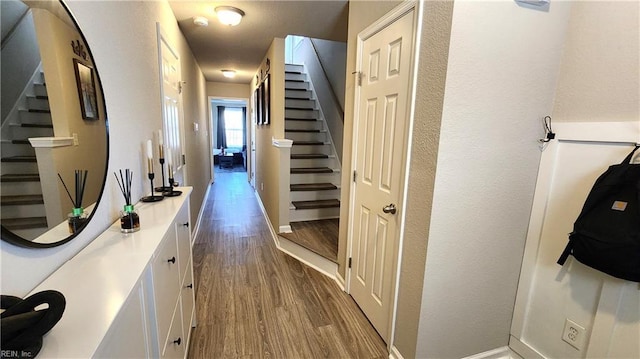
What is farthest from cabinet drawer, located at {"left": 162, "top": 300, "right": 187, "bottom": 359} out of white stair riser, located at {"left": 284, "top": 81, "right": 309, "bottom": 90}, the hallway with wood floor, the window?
the window

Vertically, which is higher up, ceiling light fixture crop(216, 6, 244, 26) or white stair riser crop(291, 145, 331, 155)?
ceiling light fixture crop(216, 6, 244, 26)

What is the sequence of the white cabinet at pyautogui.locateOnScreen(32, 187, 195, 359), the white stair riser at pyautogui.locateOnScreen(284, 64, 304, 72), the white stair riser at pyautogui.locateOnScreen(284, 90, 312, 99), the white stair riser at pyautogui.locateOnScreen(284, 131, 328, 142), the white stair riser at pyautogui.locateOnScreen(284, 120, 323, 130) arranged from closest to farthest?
the white cabinet at pyautogui.locateOnScreen(32, 187, 195, 359)
the white stair riser at pyautogui.locateOnScreen(284, 131, 328, 142)
the white stair riser at pyautogui.locateOnScreen(284, 120, 323, 130)
the white stair riser at pyautogui.locateOnScreen(284, 90, 312, 99)
the white stair riser at pyautogui.locateOnScreen(284, 64, 304, 72)

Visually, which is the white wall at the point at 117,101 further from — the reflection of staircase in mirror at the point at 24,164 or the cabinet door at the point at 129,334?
the cabinet door at the point at 129,334

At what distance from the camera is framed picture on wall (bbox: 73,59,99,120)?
94 cm

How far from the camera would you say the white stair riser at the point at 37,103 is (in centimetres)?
70

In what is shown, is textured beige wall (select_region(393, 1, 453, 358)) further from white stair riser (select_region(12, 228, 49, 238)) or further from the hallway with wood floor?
white stair riser (select_region(12, 228, 49, 238))

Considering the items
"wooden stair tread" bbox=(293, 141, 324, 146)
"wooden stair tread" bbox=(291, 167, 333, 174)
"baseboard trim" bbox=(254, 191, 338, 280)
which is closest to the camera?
"baseboard trim" bbox=(254, 191, 338, 280)

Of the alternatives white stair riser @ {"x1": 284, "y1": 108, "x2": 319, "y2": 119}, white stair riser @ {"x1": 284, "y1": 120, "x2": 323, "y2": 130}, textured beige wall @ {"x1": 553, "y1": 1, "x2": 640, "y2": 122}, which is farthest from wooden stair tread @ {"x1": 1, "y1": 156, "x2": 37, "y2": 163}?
white stair riser @ {"x1": 284, "y1": 108, "x2": 319, "y2": 119}

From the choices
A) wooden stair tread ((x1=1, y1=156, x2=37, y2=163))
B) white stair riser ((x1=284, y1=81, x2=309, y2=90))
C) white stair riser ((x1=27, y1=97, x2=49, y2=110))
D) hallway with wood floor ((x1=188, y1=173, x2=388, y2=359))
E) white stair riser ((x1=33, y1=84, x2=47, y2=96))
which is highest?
white stair riser ((x1=284, y1=81, x2=309, y2=90))

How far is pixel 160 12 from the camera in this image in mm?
2068

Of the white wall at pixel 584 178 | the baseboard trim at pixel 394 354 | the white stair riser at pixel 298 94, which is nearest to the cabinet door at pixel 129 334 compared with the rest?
the baseboard trim at pixel 394 354

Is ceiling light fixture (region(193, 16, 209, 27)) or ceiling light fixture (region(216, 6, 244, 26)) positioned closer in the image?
ceiling light fixture (region(216, 6, 244, 26))

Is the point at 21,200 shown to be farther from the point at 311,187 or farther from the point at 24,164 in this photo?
the point at 311,187

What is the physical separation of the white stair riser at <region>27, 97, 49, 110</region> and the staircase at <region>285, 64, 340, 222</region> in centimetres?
270
